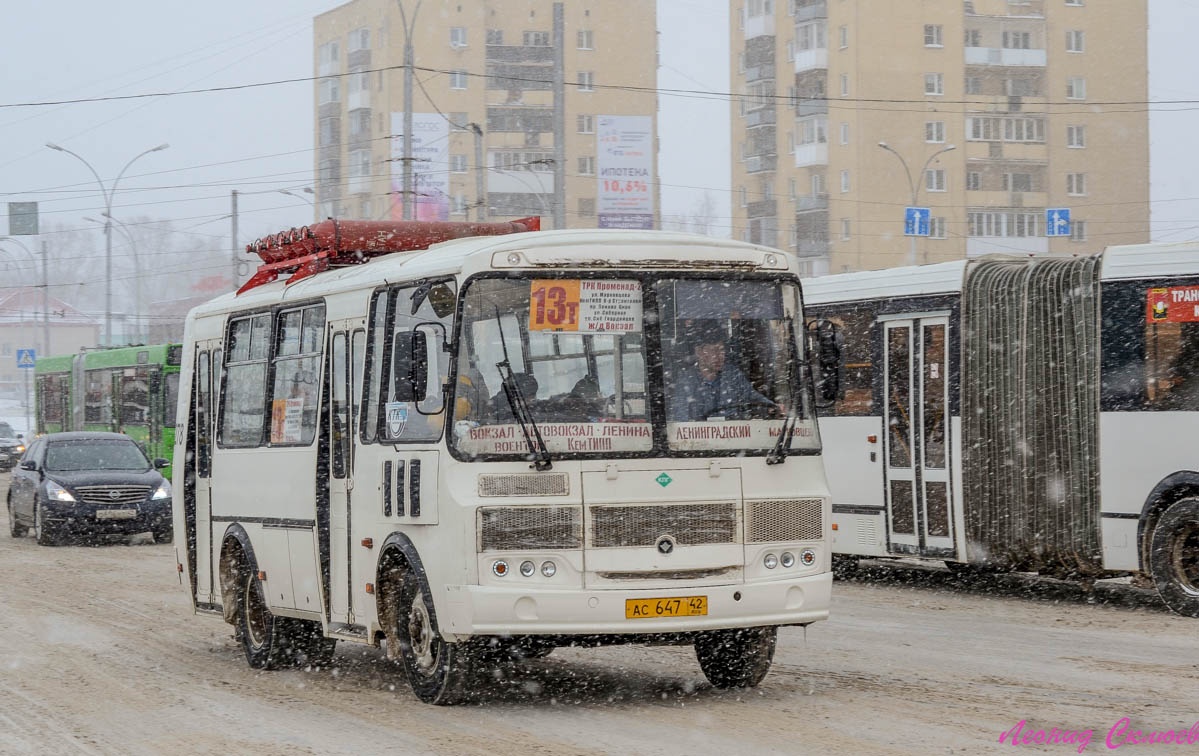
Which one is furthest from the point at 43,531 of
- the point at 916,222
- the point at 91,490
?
the point at 916,222

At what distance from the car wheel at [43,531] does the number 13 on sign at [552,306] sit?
17551 mm

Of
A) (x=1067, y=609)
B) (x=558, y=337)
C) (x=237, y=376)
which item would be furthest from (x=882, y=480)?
(x=558, y=337)

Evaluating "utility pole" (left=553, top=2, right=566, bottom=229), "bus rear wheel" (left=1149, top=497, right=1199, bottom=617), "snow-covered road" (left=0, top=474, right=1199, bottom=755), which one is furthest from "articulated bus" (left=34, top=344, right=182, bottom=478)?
"bus rear wheel" (left=1149, top=497, right=1199, bottom=617)

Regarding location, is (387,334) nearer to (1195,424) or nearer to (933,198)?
(1195,424)

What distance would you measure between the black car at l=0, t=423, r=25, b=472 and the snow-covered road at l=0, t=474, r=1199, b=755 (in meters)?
37.2

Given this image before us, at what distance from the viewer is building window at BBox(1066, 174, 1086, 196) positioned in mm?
86438

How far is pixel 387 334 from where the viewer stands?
10547 mm

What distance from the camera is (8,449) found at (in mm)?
52719

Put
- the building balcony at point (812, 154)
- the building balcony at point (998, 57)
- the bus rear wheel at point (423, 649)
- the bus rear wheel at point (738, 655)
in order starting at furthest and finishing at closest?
the building balcony at point (998, 57) < the building balcony at point (812, 154) < the bus rear wheel at point (738, 655) < the bus rear wheel at point (423, 649)

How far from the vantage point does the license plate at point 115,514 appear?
Answer: 2531 cm

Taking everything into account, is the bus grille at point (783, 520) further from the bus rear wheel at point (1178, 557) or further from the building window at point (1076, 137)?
the building window at point (1076, 137)

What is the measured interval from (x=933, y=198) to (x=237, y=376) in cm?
7373

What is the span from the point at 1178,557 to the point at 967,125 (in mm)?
73243

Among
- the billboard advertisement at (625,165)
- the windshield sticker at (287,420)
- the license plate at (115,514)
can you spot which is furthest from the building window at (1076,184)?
the windshield sticker at (287,420)
